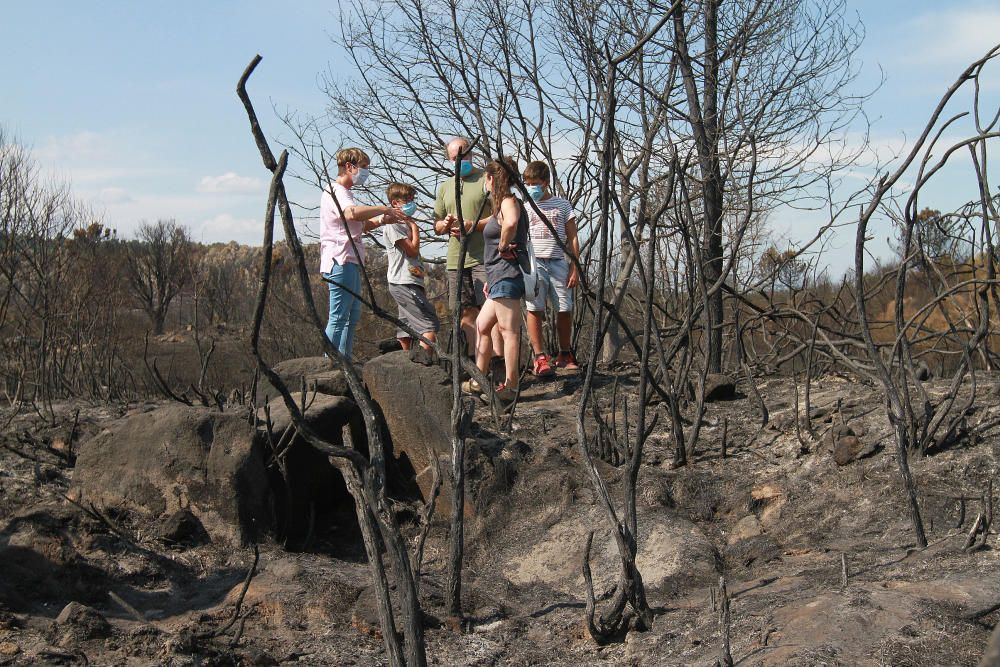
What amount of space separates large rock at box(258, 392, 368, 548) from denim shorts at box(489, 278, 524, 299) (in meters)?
1.14

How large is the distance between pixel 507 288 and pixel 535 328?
2.06 feet

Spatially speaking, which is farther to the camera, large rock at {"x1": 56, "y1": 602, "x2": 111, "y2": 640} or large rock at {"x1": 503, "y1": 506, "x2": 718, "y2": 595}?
large rock at {"x1": 503, "y1": 506, "x2": 718, "y2": 595}

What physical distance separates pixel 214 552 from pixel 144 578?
45cm

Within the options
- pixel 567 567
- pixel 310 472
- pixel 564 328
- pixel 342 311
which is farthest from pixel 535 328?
pixel 567 567

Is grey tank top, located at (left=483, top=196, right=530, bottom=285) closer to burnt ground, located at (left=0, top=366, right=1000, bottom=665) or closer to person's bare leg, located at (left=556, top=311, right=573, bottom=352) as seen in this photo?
person's bare leg, located at (left=556, top=311, right=573, bottom=352)

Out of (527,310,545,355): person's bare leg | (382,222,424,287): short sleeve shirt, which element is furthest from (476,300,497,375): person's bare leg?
(382,222,424,287): short sleeve shirt

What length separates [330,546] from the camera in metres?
5.62

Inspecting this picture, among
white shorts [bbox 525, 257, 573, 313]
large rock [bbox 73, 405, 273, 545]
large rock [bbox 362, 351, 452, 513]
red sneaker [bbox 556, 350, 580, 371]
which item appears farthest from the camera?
red sneaker [bbox 556, 350, 580, 371]

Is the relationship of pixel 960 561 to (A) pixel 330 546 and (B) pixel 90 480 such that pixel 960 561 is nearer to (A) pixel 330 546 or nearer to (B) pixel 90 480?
(A) pixel 330 546

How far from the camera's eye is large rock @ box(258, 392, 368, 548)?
5512 millimetres

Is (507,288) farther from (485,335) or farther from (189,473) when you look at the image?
(189,473)

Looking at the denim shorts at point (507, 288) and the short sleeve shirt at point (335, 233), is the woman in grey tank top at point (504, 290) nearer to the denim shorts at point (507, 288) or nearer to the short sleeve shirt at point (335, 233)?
the denim shorts at point (507, 288)

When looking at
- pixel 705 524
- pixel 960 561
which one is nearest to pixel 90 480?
pixel 705 524

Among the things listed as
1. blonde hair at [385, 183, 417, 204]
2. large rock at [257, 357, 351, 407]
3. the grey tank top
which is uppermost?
blonde hair at [385, 183, 417, 204]
